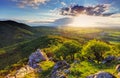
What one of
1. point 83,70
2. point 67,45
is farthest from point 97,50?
point 67,45

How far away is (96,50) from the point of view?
92000mm

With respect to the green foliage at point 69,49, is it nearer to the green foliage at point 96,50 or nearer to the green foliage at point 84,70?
the green foliage at point 96,50

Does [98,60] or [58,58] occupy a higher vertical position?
[98,60]

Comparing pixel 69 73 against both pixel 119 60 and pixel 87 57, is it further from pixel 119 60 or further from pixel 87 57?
pixel 87 57

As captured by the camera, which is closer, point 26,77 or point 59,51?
point 26,77

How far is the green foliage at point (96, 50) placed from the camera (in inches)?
3570

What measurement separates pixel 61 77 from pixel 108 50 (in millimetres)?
33235

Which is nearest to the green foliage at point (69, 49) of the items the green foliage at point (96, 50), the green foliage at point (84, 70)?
the green foliage at point (96, 50)

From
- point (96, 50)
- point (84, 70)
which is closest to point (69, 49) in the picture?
point (96, 50)

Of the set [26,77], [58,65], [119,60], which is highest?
[119,60]

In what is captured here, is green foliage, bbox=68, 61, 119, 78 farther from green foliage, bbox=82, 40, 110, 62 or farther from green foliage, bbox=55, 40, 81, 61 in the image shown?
green foliage, bbox=55, 40, 81, 61

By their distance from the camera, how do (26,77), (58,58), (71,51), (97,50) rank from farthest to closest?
(58,58) < (71,51) < (26,77) < (97,50)

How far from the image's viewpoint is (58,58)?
132125mm

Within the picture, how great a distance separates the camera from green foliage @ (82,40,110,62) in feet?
298
